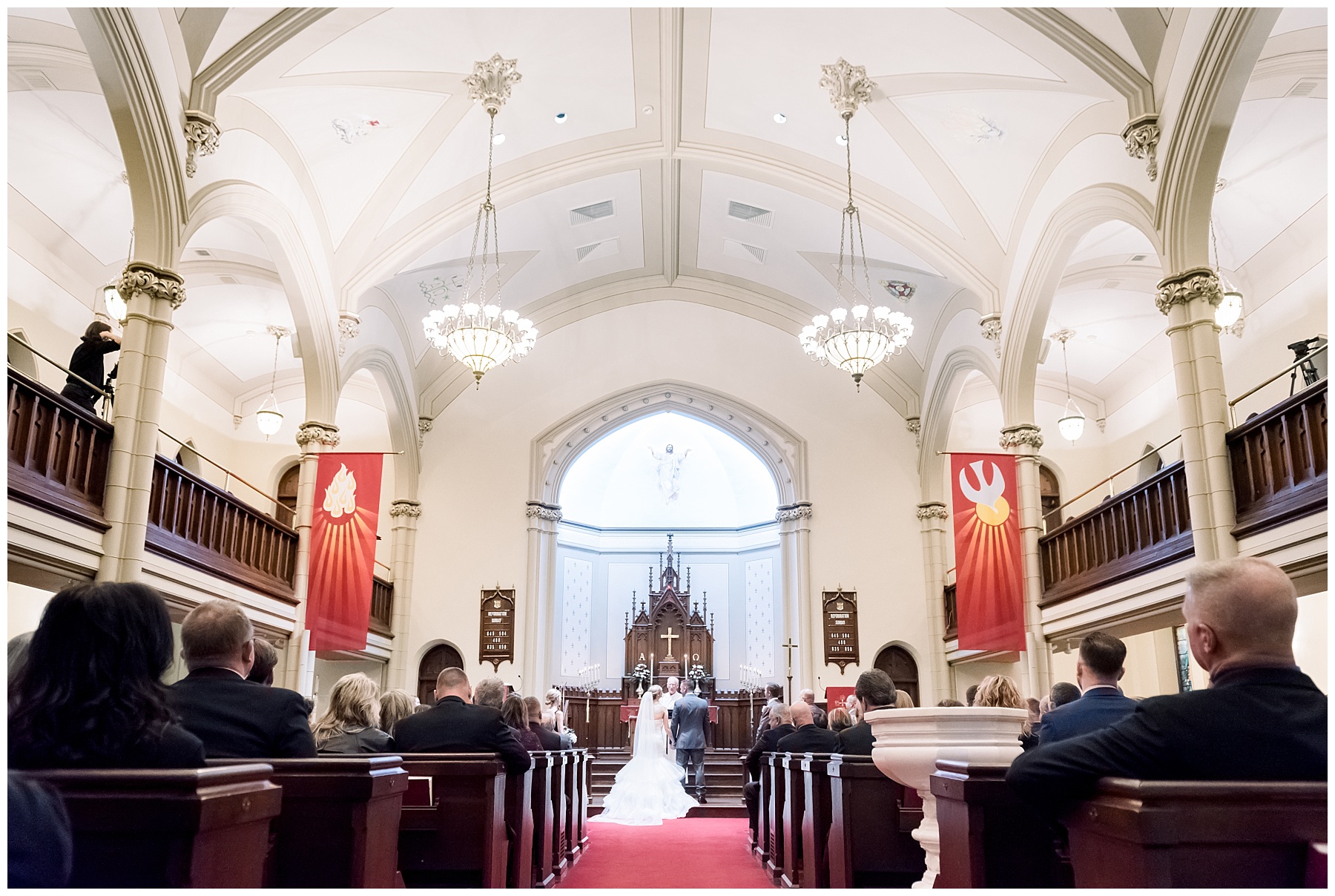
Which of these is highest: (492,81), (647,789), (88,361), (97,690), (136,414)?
(492,81)

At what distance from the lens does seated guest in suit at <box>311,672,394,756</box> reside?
15.8 feet

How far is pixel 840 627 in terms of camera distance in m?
Answer: 15.6

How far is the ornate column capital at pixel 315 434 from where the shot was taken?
1220 centimetres

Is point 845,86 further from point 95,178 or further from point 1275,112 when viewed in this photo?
point 95,178

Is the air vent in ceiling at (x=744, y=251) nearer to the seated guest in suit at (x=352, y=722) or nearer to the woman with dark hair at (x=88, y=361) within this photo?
the woman with dark hair at (x=88, y=361)

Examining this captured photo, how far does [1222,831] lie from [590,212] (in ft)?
43.8

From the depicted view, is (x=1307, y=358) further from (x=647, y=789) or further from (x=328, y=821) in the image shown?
(x=647, y=789)

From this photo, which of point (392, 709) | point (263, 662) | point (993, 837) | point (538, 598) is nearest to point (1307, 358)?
point (993, 837)

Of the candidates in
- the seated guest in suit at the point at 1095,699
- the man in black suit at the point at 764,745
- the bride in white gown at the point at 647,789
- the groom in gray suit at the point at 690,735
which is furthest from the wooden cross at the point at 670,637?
the seated guest in suit at the point at 1095,699

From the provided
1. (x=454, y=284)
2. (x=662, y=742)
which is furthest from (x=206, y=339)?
(x=662, y=742)

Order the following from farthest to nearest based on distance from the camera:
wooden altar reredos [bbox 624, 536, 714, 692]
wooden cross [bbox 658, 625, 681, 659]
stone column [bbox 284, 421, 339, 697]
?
Answer: 1. wooden cross [bbox 658, 625, 681, 659]
2. wooden altar reredos [bbox 624, 536, 714, 692]
3. stone column [bbox 284, 421, 339, 697]

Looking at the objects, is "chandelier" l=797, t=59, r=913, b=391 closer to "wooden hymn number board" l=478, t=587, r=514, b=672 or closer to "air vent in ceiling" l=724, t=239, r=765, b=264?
"air vent in ceiling" l=724, t=239, r=765, b=264

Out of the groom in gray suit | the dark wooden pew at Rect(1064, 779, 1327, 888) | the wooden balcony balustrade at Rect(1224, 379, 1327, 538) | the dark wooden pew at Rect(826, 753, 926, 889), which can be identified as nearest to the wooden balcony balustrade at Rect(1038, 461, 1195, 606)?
the wooden balcony balustrade at Rect(1224, 379, 1327, 538)

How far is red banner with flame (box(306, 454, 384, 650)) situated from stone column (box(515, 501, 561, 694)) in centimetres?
390
